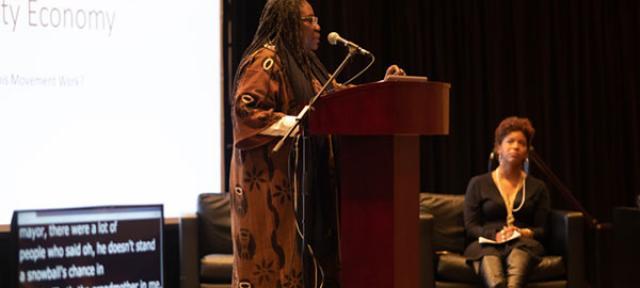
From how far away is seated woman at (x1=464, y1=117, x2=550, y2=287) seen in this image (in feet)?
14.3

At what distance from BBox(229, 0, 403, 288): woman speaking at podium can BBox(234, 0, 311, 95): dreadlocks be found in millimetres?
23

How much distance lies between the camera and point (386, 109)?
85.2 inches

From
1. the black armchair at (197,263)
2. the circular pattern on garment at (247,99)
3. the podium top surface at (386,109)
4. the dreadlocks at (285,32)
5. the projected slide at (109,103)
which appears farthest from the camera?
the black armchair at (197,263)

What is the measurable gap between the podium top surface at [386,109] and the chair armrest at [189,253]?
240 cm

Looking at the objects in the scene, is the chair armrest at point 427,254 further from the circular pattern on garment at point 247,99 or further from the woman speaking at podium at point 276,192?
the circular pattern on garment at point 247,99

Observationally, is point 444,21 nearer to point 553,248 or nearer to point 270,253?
point 553,248

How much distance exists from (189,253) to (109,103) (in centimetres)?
98

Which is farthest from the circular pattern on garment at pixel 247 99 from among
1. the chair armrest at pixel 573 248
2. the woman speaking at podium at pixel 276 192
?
the chair armrest at pixel 573 248

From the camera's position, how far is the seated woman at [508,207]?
4.36 m

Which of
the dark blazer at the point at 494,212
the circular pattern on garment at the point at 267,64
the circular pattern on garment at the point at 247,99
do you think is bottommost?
the dark blazer at the point at 494,212

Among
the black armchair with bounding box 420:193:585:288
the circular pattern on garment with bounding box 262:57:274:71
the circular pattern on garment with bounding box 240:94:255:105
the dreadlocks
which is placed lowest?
the black armchair with bounding box 420:193:585:288

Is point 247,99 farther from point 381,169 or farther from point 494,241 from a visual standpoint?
point 494,241
